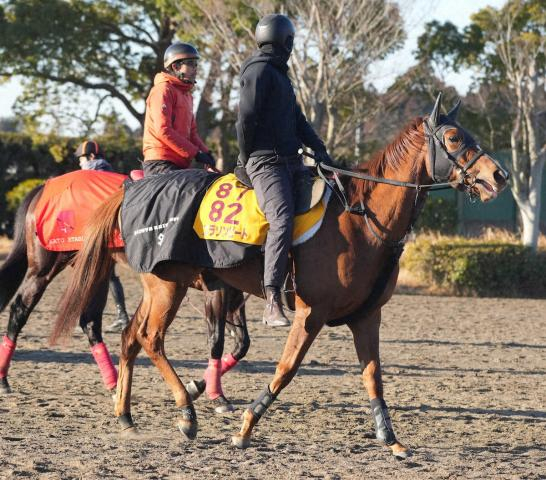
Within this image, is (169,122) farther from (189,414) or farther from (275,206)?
(189,414)

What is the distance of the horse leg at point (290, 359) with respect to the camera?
218 inches

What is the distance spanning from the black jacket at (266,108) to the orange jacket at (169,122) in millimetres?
991

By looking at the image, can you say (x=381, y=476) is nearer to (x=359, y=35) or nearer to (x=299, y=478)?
(x=299, y=478)

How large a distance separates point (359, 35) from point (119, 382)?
11792 mm

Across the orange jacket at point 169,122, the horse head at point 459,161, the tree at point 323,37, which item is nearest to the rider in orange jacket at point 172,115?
the orange jacket at point 169,122

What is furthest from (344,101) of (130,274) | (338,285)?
(338,285)

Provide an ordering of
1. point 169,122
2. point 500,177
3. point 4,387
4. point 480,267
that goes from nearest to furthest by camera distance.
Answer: point 500,177 → point 169,122 → point 4,387 → point 480,267

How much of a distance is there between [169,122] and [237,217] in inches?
52.5

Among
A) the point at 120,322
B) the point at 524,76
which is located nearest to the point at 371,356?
the point at 120,322

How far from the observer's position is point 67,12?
869 inches

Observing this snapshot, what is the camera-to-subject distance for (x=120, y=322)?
1053 cm

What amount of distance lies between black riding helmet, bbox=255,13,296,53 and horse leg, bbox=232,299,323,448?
1.62m

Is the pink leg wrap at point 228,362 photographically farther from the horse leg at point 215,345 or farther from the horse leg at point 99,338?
the horse leg at point 99,338

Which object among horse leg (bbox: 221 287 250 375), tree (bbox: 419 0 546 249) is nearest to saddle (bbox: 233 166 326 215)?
horse leg (bbox: 221 287 250 375)
